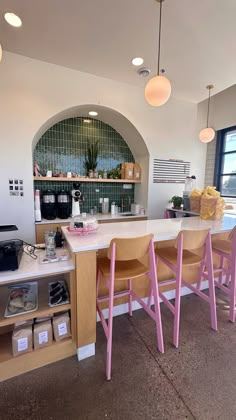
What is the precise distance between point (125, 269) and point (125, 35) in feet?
7.85

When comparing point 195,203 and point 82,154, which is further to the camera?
point 82,154

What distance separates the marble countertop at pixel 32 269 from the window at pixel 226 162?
4555 mm

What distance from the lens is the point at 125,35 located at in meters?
2.03

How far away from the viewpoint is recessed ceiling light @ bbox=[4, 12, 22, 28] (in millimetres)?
1788

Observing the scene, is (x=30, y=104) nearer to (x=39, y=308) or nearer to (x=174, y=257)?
(x=39, y=308)

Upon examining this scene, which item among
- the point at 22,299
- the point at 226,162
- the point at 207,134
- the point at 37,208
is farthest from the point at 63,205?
the point at 226,162

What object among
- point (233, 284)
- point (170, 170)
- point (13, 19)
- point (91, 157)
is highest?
point (13, 19)

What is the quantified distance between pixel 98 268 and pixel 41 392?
0.82 meters

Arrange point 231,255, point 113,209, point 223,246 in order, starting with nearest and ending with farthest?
point 231,255, point 223,246, point 113,209

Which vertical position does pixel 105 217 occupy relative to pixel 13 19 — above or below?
below

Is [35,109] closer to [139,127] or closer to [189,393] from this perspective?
[139,127]

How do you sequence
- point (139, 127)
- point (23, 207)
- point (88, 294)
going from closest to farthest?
point (88, 294), point (23, 207), point (139, 127)

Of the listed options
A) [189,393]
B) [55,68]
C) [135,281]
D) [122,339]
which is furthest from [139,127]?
[189,393]

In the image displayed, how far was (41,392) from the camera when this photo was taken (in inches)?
46.7
